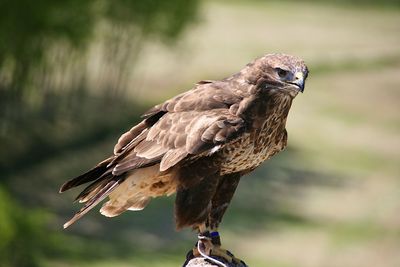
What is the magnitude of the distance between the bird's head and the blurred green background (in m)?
5.77

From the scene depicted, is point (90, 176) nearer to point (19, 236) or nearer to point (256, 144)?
point (256, 144)

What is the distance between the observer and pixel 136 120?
17.3 meters

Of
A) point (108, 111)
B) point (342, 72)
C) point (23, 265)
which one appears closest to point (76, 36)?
point (108, 111)

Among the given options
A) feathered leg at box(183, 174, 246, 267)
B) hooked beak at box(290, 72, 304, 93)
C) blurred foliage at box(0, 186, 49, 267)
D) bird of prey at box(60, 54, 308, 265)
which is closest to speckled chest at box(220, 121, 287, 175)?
bird of prey at box(60, 54, 308, 265)

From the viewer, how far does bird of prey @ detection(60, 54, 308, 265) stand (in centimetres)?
422

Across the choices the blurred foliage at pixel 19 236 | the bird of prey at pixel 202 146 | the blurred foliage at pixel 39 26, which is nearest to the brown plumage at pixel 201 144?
the bird of prey at pixel 202 146

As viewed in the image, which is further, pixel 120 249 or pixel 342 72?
pixel 342 72

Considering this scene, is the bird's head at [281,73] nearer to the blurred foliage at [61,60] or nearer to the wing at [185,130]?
the wing at [185,130]

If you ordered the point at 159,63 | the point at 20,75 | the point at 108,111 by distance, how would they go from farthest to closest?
the point at 159,63, the point at 108,111, the point at 20,75

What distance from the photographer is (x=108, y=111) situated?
695 inches

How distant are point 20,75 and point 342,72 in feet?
28.5

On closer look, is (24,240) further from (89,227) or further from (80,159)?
(80,159)

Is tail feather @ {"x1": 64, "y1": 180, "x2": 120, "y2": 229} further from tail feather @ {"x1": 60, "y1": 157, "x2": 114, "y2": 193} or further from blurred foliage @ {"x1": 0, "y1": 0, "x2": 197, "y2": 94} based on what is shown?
blurred foliage @ {"x1": 0, "y1": 0, "x2": 197, "y2": 94}

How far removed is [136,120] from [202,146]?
13102 millimetres
